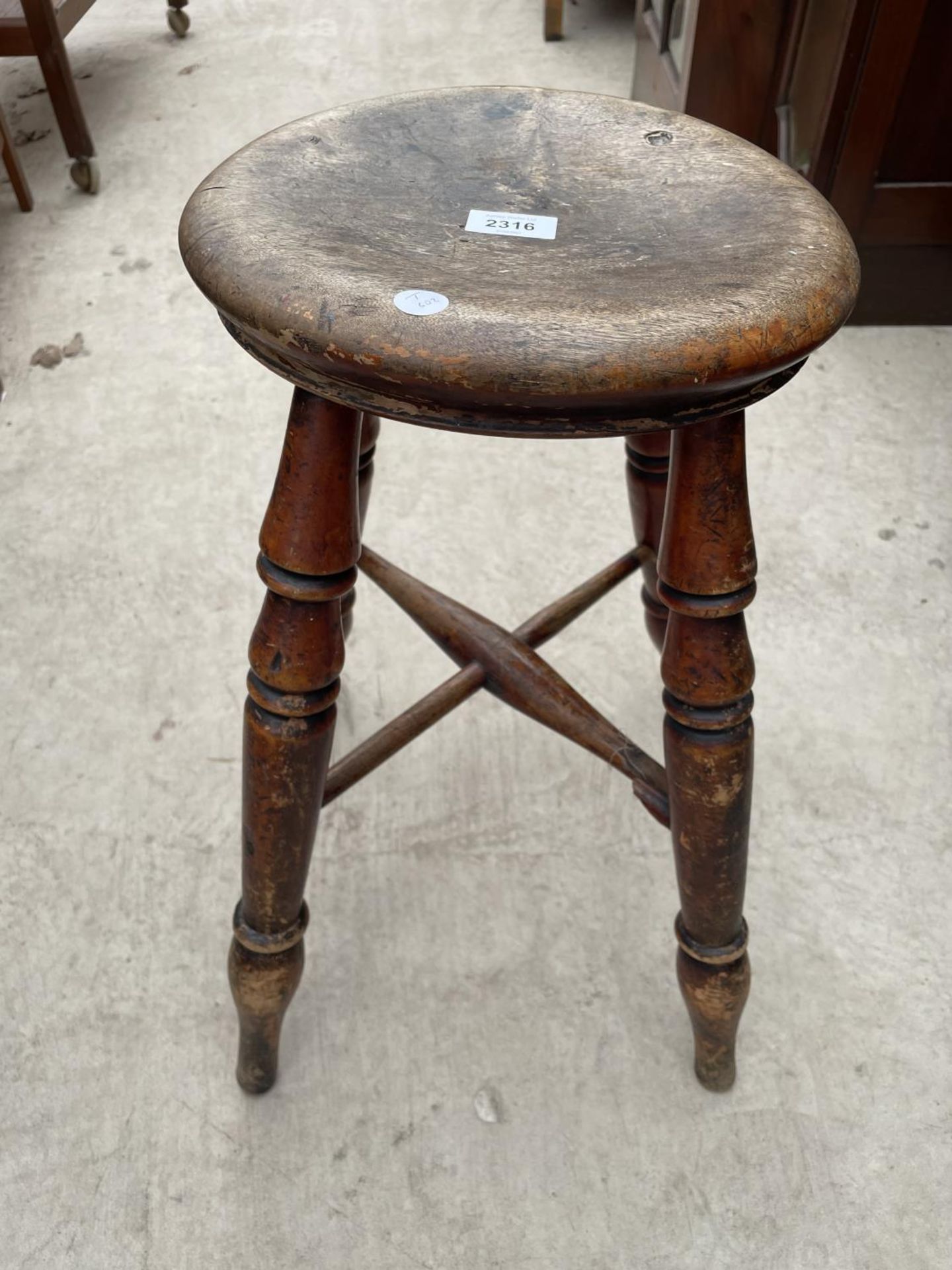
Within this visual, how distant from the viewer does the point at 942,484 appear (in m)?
1.61

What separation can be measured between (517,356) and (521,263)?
0.49ft

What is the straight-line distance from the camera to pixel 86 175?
2.24 m

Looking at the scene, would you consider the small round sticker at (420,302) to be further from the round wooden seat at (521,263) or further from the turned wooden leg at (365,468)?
the turned wooden leg at (365,468)

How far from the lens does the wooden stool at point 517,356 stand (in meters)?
0.60

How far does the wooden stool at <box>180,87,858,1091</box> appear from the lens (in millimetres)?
597

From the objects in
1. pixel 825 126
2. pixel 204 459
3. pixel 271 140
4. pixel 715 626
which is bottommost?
pixel 204 459

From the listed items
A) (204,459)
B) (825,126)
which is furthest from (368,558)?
(825,126)

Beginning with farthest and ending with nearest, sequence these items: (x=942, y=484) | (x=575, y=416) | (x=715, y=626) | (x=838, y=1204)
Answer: (x=942, y=484) < (x=838, y=1204) < (x=715, y=626) < (x=575, y=416)

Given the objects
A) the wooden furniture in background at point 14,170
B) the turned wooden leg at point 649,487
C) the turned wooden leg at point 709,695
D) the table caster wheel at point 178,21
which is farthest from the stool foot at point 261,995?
the table caster wheel at point 178,21

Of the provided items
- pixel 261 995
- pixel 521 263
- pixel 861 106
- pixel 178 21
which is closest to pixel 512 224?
pixel 521 263

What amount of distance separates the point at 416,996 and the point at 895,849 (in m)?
0.49

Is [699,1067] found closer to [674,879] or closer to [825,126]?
[674,879]

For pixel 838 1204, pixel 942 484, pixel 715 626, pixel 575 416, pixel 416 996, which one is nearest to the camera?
pixel 575 416

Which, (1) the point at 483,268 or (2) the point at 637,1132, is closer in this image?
(1) the point at 483,268
